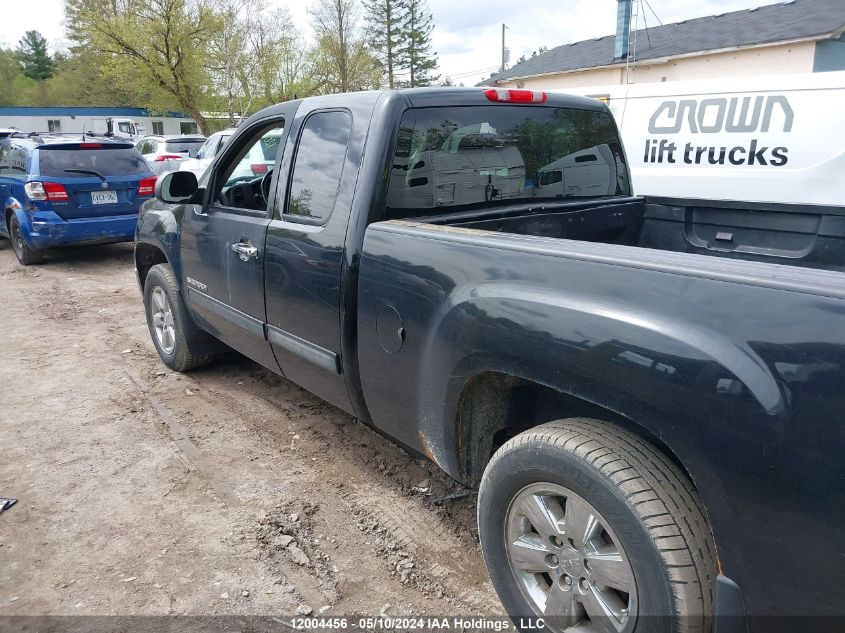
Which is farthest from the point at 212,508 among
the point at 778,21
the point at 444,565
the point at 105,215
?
the point at 778,21

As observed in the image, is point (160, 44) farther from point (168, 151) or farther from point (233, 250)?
point (233, 250)

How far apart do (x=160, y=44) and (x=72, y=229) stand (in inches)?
1029

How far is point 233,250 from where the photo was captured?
11.5 ft

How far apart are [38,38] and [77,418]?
8418 cm

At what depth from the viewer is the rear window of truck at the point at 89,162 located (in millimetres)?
8359

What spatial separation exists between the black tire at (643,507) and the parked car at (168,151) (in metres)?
15.6

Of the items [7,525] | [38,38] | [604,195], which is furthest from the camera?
[38,38]

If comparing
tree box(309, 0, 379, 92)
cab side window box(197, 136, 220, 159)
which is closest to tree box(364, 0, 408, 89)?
tree box(309, 0, 379, 92)

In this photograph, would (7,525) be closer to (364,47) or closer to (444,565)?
(444,565)

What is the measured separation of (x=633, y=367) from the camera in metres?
1.67

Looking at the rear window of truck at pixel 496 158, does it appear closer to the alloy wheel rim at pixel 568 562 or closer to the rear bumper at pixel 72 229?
the alloy wheel rim at pixel 568 562

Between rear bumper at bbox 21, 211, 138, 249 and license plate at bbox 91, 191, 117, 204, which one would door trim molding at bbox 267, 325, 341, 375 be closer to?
rear bumper at bbox 21, 211, 138, 249

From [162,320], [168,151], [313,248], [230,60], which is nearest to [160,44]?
[230,60]

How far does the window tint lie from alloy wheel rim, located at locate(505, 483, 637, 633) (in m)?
1.59
